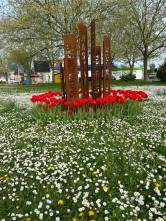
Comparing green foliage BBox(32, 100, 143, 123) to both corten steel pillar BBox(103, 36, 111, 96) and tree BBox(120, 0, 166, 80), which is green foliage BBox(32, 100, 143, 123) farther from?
tree BBox(120, 0, 166, 80)

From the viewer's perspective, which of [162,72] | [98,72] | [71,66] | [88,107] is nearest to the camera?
[71,66]

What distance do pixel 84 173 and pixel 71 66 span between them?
527 cm

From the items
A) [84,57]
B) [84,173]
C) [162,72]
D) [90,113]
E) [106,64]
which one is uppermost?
[84,57]

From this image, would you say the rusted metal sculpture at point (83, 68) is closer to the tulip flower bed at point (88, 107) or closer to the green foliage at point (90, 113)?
the tulip flower bed at point (88, 107)

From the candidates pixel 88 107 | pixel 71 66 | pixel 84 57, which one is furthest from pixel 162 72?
pixel 71 66

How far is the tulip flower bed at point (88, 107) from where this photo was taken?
28.5 ft

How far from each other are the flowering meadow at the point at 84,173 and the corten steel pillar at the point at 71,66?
5.95ft

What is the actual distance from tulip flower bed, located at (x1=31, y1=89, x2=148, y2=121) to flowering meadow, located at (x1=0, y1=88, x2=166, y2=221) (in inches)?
43.4

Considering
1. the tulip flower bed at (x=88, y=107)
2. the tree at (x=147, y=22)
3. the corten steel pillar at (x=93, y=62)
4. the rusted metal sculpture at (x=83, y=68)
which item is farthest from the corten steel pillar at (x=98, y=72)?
the tree at (x=147, y=22)

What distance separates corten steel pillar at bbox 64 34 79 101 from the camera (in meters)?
8.97

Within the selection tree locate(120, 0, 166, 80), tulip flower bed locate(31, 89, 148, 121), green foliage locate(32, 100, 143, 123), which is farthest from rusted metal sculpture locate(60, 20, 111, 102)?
tree locate(120, 0, 166, 80)

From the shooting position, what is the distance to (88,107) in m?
9.30

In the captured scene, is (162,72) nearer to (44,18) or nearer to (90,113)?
(44,18)

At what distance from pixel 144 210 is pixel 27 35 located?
24234 millimetres
